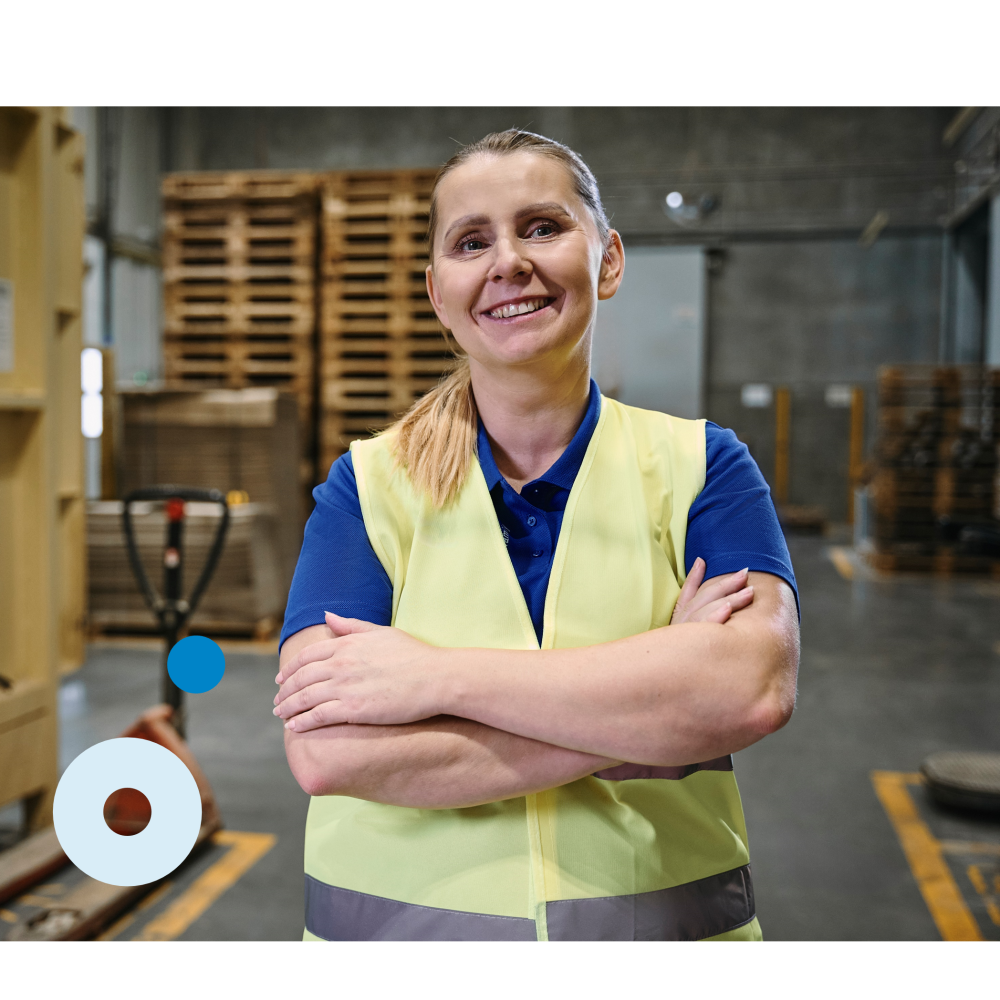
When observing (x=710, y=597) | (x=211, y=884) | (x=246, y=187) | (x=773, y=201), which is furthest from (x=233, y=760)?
(x=773, y=201)

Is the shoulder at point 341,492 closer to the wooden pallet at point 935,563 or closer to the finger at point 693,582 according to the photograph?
the finger at point 693,582

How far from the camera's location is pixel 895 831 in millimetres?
3807

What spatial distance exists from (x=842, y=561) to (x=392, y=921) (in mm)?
11007

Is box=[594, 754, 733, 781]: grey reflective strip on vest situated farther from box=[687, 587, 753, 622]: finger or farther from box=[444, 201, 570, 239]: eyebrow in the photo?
box=[444, 201, 570, 239]: eyebrow

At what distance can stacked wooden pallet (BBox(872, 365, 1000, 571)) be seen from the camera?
10164mm

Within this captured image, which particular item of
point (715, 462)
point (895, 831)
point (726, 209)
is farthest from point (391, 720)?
point (726, 209)

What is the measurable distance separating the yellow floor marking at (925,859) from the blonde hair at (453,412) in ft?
9.43

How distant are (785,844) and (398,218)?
470 centimetres

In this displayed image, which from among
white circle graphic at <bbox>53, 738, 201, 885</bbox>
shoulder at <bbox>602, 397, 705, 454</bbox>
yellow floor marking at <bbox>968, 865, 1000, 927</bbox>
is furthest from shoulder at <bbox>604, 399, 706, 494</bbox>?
yellow floor marking at <bbox>968, 865, 1000, 927</bbox>

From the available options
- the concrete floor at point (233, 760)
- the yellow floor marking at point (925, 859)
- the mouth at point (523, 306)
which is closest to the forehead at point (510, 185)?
the mouth at point (523, 306)

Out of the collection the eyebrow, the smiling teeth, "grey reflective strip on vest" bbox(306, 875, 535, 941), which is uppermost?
the eyebrow

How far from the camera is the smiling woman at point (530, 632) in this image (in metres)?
1.02

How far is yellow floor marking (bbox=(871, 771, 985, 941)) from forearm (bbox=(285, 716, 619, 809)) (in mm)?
2691
